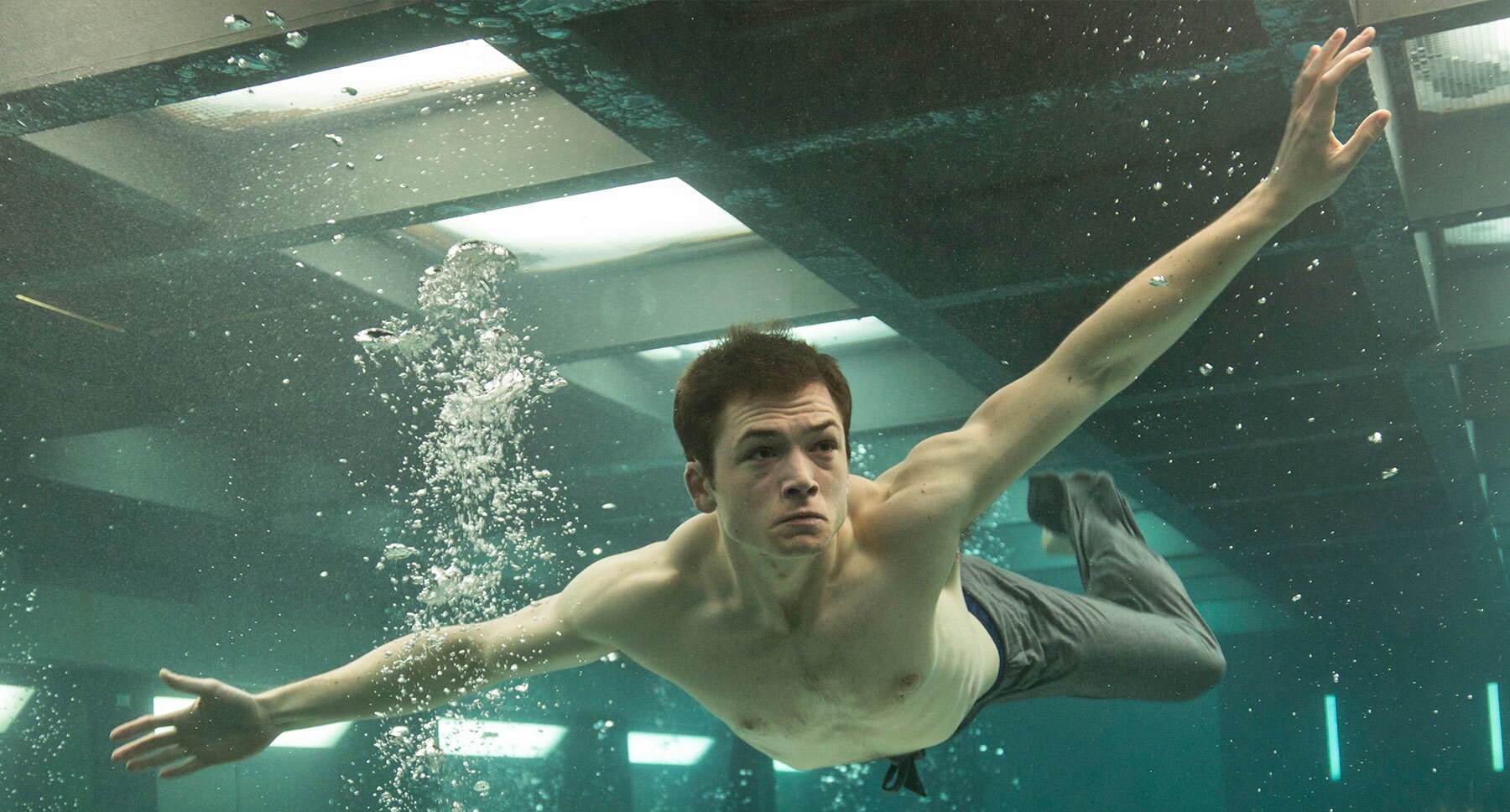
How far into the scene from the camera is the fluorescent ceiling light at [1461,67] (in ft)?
14.3

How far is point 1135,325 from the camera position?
2.34 metres

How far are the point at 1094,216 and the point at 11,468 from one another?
10.2 metres

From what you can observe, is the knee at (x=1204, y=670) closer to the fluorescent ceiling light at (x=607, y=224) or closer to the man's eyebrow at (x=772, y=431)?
the man's eyebrow at (x=772, y=431)

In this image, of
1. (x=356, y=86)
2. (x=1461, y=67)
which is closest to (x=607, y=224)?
(x=356, y=86)

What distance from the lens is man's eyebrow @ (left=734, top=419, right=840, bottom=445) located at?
2.27 meters

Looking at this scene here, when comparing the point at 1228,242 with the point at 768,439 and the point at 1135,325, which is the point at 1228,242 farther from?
the point at 768,439

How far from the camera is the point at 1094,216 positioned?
6324 millimetres

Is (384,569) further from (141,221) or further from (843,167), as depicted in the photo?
(843,167)

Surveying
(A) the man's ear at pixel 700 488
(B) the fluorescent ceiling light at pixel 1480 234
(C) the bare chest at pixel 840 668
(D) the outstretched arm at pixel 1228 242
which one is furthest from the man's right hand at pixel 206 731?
(B) the fluorescent ceiling light at pixel 1480 234

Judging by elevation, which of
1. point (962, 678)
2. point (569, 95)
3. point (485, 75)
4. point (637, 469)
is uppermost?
point (637, 469)

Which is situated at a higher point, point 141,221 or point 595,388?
point 595,388

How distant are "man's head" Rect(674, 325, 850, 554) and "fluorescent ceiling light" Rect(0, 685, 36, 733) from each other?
13807mm

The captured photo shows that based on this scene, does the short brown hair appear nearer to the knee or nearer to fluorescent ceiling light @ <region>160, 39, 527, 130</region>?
the knee

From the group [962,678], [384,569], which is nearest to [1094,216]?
[962,678]
